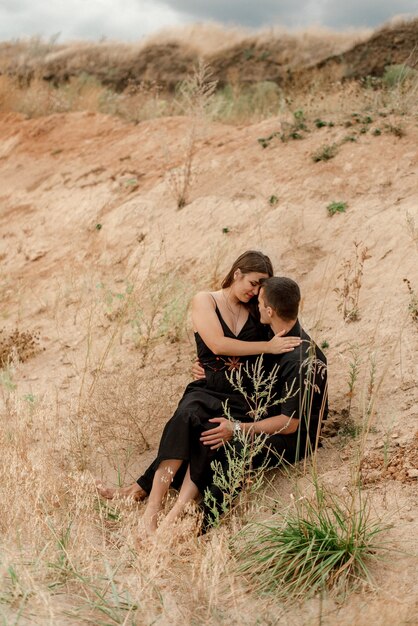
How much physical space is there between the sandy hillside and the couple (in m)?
0.33

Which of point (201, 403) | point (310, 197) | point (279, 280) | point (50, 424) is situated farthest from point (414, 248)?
point (50, 424)

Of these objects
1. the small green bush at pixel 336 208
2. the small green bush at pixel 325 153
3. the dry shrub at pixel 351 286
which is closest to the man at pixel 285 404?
the dry shrub at pixel 351 286

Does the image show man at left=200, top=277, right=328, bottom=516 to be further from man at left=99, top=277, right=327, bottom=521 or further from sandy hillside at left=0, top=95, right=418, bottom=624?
sandy hillside at left=0, top=95, right=418, bottom=624

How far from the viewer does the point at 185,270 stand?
7074 millimetres

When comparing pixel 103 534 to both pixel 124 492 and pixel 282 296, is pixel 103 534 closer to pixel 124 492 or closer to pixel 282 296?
pixel 124 492

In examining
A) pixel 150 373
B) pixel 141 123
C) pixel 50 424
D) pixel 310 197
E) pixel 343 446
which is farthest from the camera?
pixel 141 123

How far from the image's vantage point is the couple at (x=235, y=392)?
416cm

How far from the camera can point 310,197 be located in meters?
7.25

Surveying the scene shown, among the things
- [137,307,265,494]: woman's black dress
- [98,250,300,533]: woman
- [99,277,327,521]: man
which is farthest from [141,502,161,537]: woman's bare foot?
[137,307,265,494]: woman's black dress

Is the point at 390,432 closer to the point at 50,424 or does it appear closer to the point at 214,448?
the point at 214,448

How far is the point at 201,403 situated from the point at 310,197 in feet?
11.5

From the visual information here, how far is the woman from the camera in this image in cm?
416

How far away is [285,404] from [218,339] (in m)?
0.67

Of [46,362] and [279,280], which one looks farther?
[46,362]
